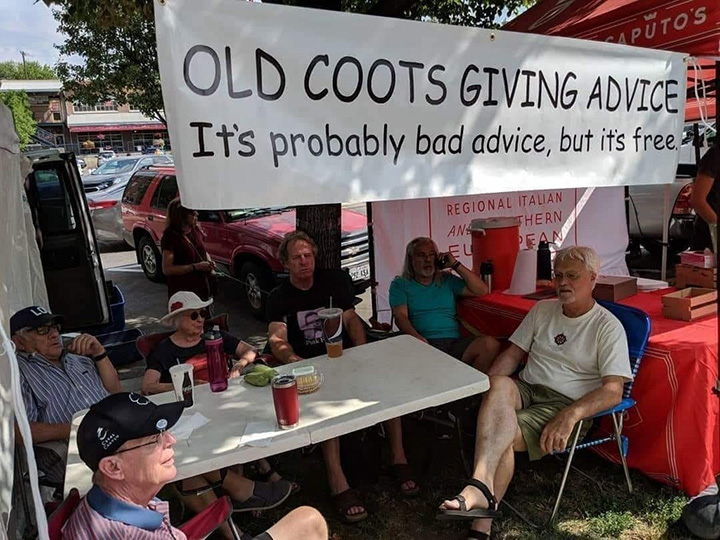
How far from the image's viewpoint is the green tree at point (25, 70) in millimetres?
68000

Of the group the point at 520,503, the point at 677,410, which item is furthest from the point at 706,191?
the point at 520,503

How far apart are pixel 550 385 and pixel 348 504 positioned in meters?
1.21

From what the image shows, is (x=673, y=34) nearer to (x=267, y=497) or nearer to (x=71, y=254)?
(x=267, y=497)

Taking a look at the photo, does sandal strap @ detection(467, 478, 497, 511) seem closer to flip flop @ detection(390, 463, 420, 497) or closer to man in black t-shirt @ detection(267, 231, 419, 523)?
flip flop @ detection(390, 463, 420, 497)

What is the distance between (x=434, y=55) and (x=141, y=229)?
299 inches

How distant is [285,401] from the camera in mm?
2309

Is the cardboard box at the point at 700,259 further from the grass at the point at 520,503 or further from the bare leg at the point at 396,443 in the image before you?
the bare leg at the point at 396,443

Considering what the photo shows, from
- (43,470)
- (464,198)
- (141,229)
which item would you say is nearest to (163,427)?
(43,470)

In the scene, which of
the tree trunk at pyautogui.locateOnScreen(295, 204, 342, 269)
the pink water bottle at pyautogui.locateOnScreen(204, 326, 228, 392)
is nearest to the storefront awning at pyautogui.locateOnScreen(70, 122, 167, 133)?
the tree trunk at pyautogui.locateOnScreen(295, 204, 342, 269)

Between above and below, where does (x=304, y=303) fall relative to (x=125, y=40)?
below

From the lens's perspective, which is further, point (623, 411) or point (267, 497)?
point (623, 411)

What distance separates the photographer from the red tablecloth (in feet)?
9.39

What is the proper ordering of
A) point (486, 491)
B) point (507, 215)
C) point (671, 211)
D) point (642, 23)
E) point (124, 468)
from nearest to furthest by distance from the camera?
1. point (124, 468)
2. point (486, 491)
3. point (642, 23)
4. point (507, 215)
5. point (671, 211)

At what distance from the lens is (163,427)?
1782mm
